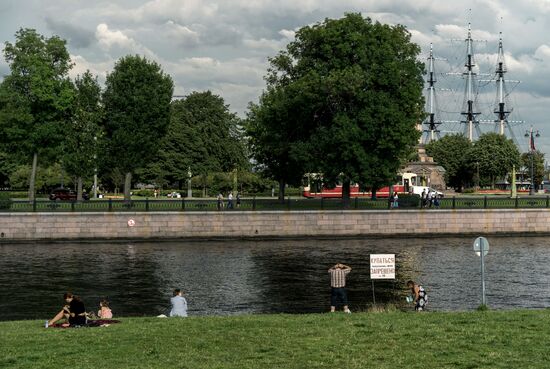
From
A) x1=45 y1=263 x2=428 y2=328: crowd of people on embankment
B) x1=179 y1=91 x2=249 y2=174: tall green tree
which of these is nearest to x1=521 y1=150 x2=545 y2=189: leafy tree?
x1=179 y1=91 x2=249 y2=174: tall green tree

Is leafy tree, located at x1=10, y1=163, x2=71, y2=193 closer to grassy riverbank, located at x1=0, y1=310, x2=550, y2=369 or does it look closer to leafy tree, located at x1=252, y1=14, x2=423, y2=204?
leafy tree, located at x1=252, y1=14, x2=423, y2=204

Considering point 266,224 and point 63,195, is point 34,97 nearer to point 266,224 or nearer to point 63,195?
point 63,195

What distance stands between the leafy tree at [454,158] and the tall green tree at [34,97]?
91515 mm

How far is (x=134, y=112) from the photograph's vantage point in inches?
2682

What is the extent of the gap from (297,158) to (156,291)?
101 feet

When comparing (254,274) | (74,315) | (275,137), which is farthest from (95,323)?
(275,137)

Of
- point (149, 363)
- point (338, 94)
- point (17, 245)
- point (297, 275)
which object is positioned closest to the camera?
point (149, 363)

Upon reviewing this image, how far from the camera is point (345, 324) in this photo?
18250 mm

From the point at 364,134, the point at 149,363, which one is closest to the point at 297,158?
the point at 364,134

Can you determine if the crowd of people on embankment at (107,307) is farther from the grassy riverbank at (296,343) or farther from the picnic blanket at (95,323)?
the grassy riverbank at (296,343)

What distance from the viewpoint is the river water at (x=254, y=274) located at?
92.5 ft

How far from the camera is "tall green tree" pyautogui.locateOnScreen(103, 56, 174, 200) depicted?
67.8 metres

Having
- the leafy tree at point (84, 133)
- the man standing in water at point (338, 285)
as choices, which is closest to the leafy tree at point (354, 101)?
the leafy tree at point (84, 133)

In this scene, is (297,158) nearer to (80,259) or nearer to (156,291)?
(80,259)
